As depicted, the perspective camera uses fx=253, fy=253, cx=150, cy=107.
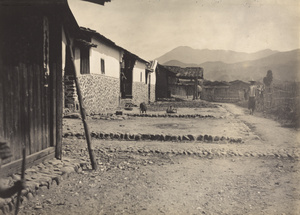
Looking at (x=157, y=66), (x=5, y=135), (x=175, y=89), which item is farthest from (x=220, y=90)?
(x=5, y=135)

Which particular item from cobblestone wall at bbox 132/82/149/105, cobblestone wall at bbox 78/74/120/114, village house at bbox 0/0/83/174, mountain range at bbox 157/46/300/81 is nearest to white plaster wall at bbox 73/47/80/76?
cobblestone wall at bbox 78/74/120/114

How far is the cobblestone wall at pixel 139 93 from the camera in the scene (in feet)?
71.7

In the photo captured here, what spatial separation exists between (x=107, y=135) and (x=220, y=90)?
31774 mm

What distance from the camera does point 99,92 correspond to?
49.2ft

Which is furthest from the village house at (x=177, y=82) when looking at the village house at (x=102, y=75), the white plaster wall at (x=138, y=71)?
the village house at (x=102, y=75)

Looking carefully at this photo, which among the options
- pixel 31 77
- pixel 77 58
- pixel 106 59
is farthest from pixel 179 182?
pixel 106 59

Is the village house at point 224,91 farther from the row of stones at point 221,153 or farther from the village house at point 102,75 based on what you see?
the row of stones at point 221,153

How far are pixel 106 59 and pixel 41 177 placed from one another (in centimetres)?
1286

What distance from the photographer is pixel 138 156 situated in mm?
6047

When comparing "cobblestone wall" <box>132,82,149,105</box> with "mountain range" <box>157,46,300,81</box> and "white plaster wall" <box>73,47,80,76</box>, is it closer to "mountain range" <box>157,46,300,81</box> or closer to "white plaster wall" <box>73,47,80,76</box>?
"white plaster wall" <box>73,47,80,76</box>

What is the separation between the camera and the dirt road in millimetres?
3525

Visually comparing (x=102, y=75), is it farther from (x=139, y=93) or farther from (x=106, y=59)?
(x=139, y=93)

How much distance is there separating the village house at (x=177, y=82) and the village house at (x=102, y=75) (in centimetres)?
952

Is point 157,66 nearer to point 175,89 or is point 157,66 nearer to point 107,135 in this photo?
point 175,89
